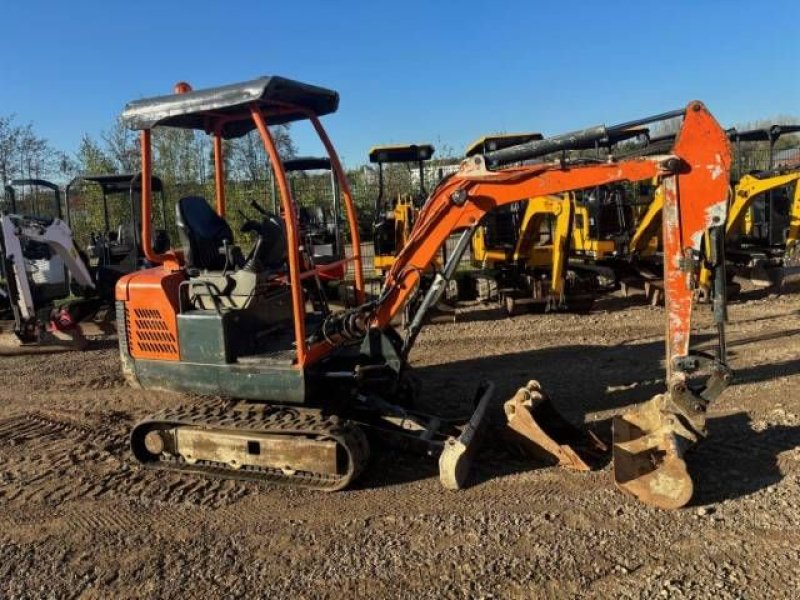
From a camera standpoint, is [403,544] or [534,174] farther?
[534,174]

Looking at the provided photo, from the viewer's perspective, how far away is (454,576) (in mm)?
3451

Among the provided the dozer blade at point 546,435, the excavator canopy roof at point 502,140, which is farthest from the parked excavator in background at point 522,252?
the dozer blade at point 546,435

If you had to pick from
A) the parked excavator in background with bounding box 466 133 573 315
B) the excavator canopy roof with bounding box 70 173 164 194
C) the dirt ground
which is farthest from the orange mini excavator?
the excavator canopy roof with bounding box 70 173 164 194

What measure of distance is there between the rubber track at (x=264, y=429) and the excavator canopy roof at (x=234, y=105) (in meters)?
2.04

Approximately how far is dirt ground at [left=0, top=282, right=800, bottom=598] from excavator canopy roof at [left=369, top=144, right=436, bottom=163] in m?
6.78

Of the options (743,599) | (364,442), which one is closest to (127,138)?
(364,442)

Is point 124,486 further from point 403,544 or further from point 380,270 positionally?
point 380,270

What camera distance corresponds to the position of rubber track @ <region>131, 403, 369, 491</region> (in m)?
4.47

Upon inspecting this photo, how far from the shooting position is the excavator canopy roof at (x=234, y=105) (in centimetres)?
448

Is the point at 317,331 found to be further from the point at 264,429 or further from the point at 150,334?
the point at 150,334

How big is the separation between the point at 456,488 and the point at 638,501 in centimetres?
107

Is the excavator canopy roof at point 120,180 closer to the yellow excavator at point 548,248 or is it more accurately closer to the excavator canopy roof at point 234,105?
the yellow excavator at point 548,248

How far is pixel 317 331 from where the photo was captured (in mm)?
5074

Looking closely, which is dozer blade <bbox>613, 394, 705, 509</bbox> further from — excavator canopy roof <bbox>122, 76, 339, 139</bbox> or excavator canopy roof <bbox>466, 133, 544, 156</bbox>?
excavator canopy roof <bbox>466, 133, 544, 156</bbox>
